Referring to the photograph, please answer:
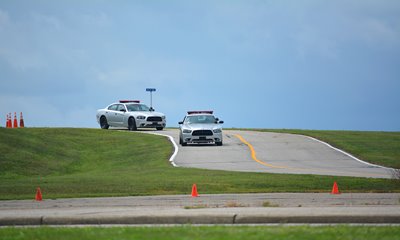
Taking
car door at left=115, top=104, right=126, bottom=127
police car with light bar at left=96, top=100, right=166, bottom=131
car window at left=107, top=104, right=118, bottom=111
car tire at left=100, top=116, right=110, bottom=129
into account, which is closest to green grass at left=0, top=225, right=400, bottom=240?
police car with light bar at left=96, top=100, right=166, bottom=131

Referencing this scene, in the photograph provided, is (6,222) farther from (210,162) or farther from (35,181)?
(210,162)

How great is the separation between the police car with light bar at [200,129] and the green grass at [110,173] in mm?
1355

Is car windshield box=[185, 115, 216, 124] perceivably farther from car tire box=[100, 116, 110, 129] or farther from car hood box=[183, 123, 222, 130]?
car tire box=[100, 116, 110, 129]

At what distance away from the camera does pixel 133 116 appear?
50.8 metres

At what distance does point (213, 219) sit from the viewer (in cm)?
1259

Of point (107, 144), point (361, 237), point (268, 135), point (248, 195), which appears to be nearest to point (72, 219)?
point (361, 237)

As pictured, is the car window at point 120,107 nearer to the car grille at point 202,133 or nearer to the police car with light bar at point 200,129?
the police car with light bar at point 200,129

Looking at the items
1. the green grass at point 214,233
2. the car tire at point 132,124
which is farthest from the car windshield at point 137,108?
the green grass at point 214,233

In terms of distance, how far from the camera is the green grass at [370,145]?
1441 inches

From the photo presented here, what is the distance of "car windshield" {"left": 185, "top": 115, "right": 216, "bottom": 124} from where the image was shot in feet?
136

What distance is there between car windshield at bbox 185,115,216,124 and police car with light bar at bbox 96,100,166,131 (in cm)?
898

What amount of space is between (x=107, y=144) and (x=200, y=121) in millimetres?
6564

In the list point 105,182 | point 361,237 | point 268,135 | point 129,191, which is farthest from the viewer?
point 268,135

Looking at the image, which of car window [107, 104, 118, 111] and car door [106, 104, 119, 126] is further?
car door [106, 104, 119, 126]
